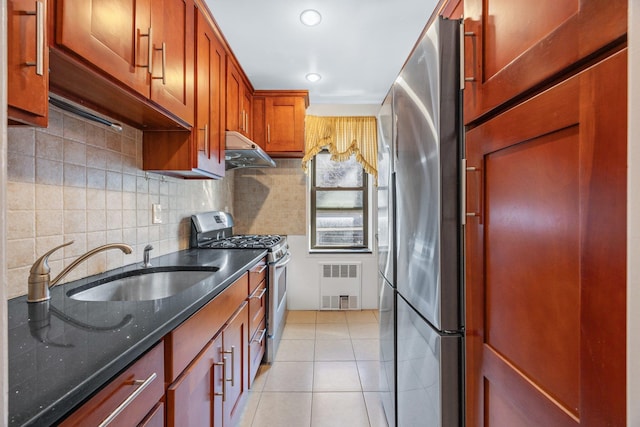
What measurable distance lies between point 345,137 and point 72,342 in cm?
328

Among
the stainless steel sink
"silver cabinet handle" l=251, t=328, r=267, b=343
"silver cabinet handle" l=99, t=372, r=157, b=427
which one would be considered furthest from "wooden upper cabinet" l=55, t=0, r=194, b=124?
"silver cabinet handle" l=251, t=328, r=267, b=343

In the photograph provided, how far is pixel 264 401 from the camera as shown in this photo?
1.99 meters

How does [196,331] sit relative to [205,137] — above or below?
below

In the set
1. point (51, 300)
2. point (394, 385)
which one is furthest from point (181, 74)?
point (394, 385)

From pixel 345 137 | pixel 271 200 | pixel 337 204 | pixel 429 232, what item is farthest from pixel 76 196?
pixel 337 204

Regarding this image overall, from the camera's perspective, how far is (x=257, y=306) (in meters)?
2.14

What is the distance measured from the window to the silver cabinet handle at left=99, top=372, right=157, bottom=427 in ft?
10.4

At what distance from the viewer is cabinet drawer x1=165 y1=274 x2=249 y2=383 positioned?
3.00 ft

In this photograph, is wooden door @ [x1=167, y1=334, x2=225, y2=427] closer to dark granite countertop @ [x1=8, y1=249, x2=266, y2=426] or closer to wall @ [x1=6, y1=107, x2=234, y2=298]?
Answer: dark granite countertop @ [x1=8, y1=249, x2=266, y2=426]

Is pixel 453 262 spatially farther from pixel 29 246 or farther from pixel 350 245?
pixel 350 245

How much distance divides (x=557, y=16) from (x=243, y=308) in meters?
1.74

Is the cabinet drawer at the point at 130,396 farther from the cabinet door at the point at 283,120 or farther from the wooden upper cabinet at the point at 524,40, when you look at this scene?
the cabinet door at the point at 283,120

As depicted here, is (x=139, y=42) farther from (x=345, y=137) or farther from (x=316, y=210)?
(x=316, y=210)

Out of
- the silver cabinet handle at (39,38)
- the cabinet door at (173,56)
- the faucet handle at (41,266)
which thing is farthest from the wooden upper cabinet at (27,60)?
the cabinet door at (173,56)
